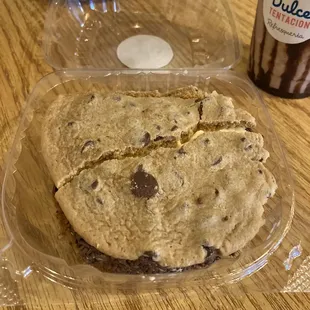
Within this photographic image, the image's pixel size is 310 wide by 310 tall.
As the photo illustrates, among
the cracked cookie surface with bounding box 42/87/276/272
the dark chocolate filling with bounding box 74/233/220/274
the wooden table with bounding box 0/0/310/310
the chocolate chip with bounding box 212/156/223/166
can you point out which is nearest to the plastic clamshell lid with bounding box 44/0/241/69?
the wooden table with bounding box 0/0/310/310

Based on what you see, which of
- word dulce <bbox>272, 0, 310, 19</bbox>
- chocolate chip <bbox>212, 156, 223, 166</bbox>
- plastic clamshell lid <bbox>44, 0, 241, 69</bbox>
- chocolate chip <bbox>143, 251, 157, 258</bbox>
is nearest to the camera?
chocolate chip <bbox>143, 251, 157, 258</bbox>

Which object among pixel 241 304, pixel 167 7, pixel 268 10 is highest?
pixel 268 10

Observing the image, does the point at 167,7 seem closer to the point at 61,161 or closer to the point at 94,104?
the point at 94,104

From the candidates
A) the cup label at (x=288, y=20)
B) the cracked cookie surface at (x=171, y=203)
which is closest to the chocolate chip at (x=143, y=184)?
the cracked cookie surface at (x=171, y=203)

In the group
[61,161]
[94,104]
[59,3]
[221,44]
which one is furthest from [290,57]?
[59,3]

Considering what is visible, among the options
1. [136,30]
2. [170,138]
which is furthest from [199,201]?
[136,30]

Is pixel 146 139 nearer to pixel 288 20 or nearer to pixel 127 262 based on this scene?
pixel 127 262

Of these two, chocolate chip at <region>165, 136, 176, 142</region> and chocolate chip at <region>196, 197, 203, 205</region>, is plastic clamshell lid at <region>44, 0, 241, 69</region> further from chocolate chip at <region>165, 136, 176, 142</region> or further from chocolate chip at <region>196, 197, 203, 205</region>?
chocolate chip at <region>196, 197, 203, 205</region>
